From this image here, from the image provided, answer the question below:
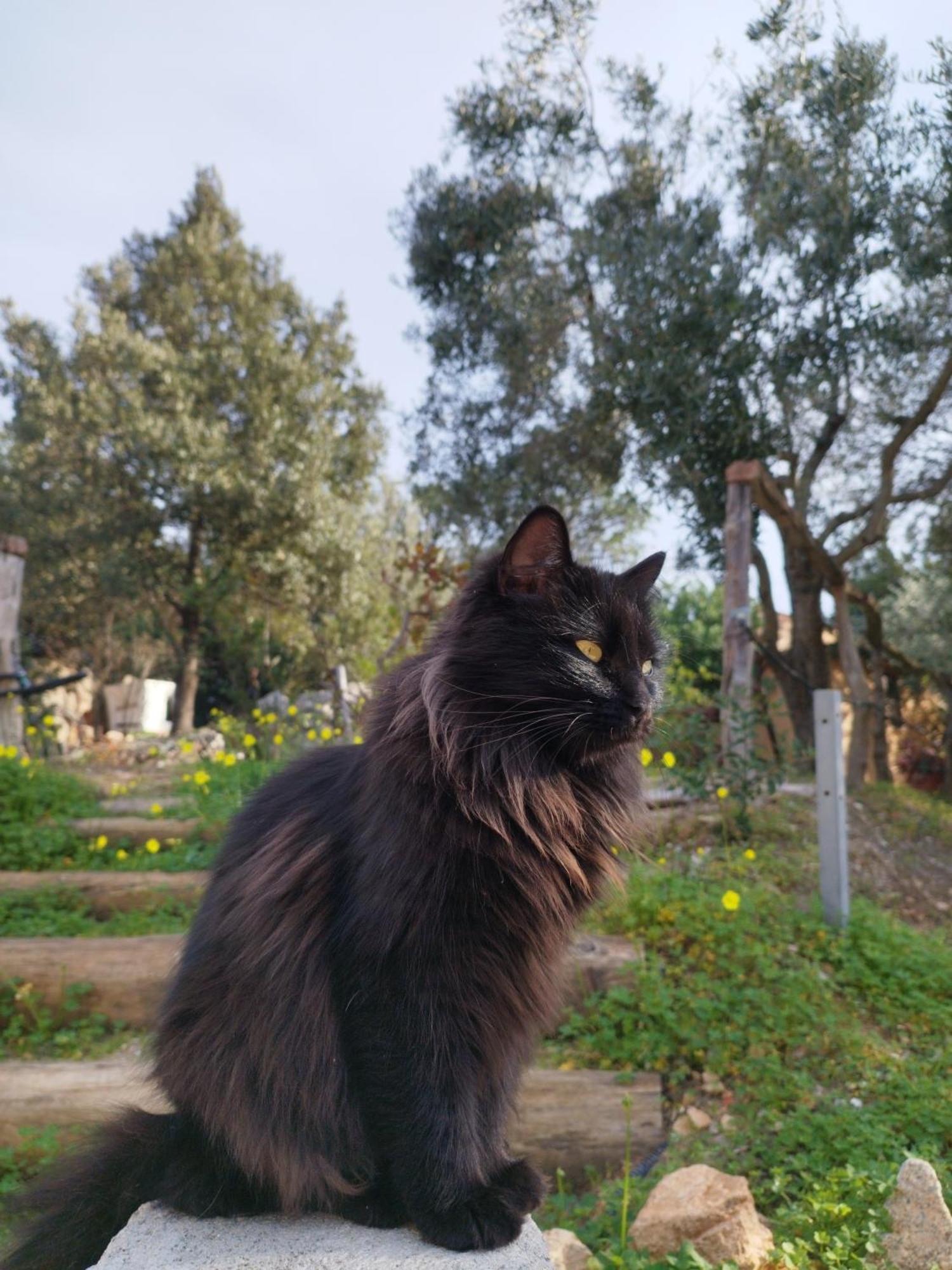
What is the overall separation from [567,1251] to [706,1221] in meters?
0.32

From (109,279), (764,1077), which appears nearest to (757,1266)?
(764,1077)

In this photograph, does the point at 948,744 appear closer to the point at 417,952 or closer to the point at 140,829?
the point at 140,829

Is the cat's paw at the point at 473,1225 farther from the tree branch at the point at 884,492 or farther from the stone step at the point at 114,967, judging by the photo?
the tree branch at the point at 884,492

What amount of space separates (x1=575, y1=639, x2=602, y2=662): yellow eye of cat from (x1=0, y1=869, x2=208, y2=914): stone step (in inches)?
117

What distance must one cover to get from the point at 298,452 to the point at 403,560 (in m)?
8.21

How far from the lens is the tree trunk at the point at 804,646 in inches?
298

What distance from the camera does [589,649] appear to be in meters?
1.51

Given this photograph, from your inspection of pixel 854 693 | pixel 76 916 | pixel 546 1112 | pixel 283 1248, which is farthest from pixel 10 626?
pixel 854 693

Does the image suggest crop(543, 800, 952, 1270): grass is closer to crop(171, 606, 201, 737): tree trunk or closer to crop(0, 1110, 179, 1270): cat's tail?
crop(0, 1110, 179, 1270): cat's tail

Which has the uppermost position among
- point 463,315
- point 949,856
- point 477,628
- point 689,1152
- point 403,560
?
point 463,315

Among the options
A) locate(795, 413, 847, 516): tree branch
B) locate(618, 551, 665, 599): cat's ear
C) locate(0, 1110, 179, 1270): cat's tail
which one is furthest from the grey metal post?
locate(795, 413, 847, 516): tree branch

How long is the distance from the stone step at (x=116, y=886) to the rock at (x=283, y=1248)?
8.29 feet

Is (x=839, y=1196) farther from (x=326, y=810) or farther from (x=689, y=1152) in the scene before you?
(x=326, y=810)

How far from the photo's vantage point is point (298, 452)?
14.2 metres
